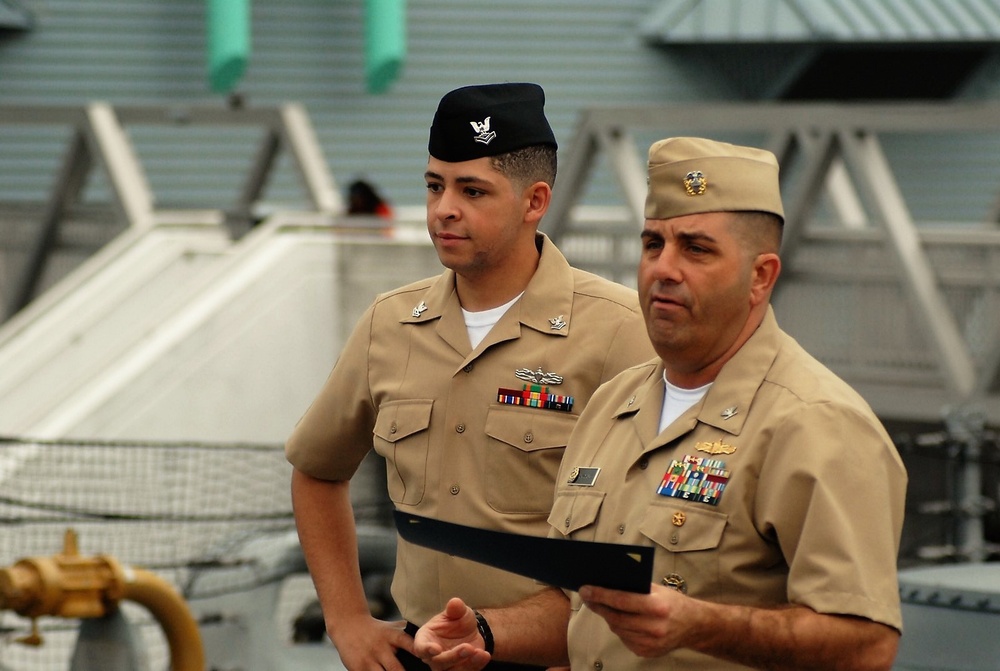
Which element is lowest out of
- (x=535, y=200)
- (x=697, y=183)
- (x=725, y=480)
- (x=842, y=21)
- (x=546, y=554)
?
(x=546, y=554)

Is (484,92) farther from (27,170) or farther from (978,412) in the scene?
(27,170)

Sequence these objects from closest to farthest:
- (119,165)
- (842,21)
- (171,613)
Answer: (171,613) → (119,165) → (842,21)

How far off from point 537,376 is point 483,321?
7.1 inches

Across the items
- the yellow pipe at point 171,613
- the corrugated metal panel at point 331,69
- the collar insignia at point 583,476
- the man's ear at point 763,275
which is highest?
the corrugated metal panel at point 331,69

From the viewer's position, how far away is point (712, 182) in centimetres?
272

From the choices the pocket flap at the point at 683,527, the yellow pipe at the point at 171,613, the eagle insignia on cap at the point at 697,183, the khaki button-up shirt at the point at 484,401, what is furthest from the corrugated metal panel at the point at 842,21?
the pocket flap at the point at 683,527

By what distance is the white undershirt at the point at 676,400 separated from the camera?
2.83m

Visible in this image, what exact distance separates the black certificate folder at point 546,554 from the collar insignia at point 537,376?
0.58 metres

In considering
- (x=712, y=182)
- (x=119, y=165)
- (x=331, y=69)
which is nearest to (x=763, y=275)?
(x=712, y=182)

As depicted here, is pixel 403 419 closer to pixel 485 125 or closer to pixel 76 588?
pixel 485 125

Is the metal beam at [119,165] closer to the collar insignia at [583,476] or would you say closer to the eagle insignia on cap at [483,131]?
the eagle insignia on cap at [483,131]

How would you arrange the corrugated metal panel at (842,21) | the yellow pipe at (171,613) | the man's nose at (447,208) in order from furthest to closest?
the corrugated metal panel at (842,21) → the yellow pipe at (171,613) → the man's nose at (447,208)

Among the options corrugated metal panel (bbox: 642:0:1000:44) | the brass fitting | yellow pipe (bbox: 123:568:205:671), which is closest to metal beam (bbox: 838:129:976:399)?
yellow pipe (bbox: 123:568:205:671)

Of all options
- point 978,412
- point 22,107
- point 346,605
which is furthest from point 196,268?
point 346,605
